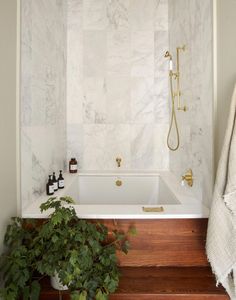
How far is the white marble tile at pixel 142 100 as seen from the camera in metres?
2.81

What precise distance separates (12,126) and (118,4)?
2138 millimetres

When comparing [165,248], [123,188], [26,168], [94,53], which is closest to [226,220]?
[165,248]

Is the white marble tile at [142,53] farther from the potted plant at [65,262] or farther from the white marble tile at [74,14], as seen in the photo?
the potted plant at [65,262]

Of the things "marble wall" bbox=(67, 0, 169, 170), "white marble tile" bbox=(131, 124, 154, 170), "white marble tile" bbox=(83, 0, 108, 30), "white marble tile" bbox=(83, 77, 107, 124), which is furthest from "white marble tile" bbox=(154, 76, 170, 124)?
"white marble tile" bbox=(83, 0, 108, 30)

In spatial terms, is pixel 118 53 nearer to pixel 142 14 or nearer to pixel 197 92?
pixel 142 14

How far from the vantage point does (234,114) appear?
46.8 inches

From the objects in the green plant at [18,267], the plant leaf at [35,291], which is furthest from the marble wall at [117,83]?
the plant leaf at [35,291]

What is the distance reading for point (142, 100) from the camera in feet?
9.29

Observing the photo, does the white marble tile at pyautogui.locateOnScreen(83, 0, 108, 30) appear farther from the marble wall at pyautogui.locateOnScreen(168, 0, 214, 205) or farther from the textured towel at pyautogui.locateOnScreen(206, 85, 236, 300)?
the textured towel at pyautogui.locateOnScreen(206, 85, 236, 300)

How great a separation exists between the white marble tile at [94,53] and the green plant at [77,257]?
1999 mm

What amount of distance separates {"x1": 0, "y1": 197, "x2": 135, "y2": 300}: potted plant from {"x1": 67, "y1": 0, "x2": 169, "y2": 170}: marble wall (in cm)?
169

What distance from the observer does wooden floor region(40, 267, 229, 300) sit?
4.05 ft

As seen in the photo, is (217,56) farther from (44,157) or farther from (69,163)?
(69,163)

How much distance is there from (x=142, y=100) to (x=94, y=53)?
778mm
